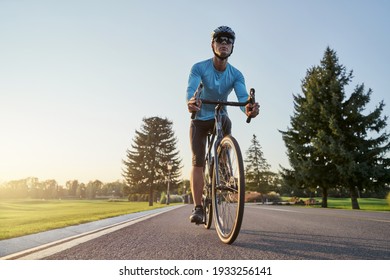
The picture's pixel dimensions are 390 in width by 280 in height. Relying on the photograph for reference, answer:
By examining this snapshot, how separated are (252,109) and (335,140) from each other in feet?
60.4

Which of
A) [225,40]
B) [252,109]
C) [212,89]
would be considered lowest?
[252,109]

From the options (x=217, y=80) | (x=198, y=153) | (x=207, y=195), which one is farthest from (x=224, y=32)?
(x=207, y=195)

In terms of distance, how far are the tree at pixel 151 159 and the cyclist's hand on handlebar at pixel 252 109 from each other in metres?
27.1

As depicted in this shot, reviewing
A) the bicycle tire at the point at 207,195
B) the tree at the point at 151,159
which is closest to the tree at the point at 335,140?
the tree at the point at 151,159

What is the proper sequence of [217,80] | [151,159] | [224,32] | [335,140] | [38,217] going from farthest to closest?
[151,159], [335,140], [38,217], [217,80], [224,32]

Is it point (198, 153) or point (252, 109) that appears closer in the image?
point (252, 109)

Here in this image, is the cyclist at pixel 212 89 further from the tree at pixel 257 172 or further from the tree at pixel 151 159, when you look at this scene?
the tree at pixel 257 172

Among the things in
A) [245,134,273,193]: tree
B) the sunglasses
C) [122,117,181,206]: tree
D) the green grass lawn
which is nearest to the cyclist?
the sunglasses

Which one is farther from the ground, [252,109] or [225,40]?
[225,40]

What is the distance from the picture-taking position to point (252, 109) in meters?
2.97

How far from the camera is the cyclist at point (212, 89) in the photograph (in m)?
3.07

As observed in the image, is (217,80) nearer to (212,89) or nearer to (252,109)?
(212,89)

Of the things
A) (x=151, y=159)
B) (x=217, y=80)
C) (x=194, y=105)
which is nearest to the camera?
(x=194, y=105)
